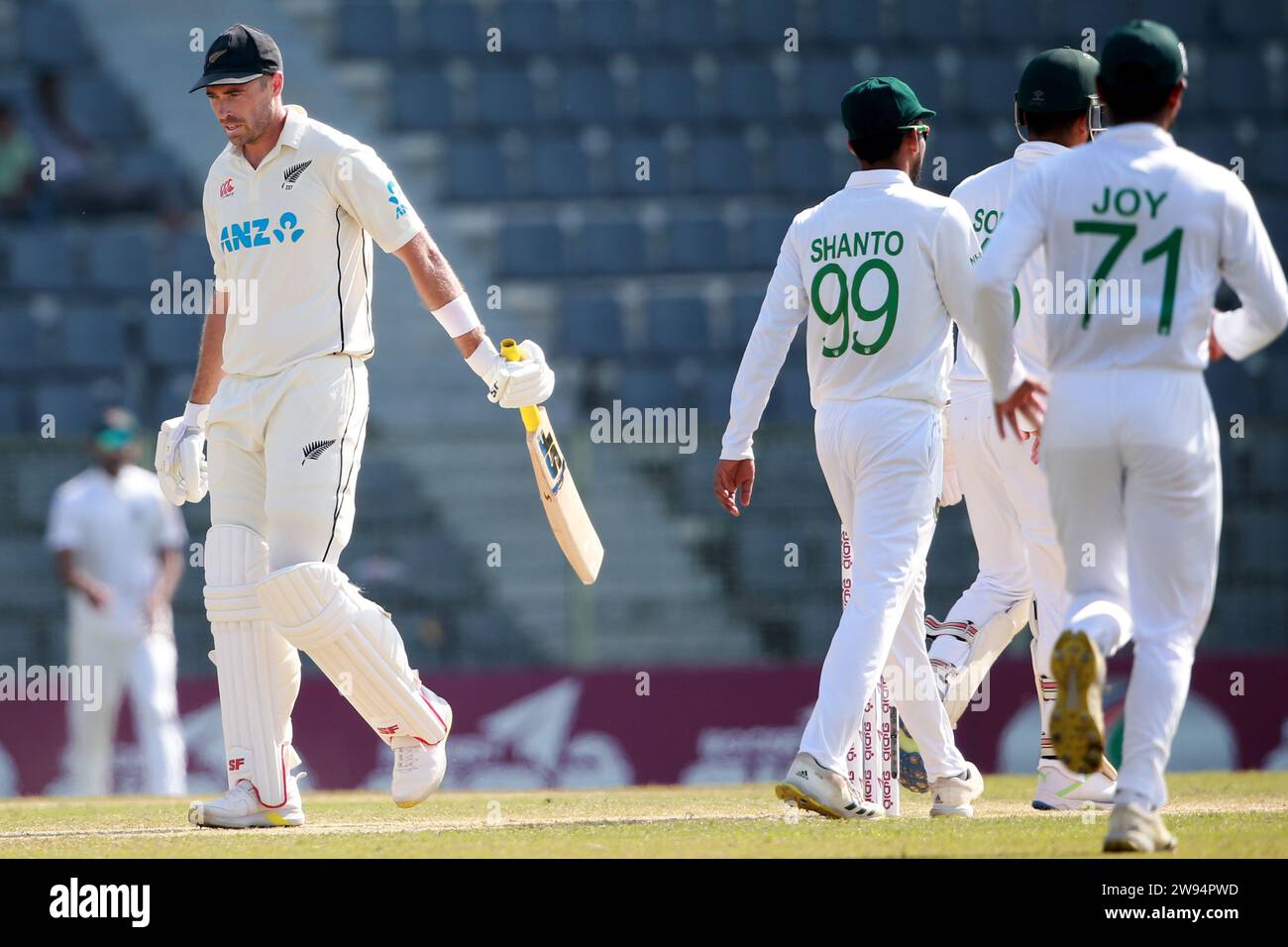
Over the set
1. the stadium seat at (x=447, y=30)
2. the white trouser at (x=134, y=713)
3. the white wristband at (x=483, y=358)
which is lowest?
the white trouser at (x=134, y=713)

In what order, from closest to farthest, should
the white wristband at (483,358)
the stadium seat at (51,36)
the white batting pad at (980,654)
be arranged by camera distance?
the white wristband at (483,358) < the white batting pad at (980,654) < the stadium seat at (51,36)

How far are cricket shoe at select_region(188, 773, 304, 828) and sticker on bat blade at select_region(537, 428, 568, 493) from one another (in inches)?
44.9

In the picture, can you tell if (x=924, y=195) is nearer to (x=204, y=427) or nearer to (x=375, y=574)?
(x=204, y=427)

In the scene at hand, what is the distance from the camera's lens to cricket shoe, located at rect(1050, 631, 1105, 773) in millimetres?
4008

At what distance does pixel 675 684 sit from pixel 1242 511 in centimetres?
330

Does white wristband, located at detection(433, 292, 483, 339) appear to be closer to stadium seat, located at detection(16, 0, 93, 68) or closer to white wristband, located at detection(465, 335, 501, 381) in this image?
white wristband, located at detection(465, 335, 501, 381)

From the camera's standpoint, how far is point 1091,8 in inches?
569

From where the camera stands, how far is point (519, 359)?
17.8 feet

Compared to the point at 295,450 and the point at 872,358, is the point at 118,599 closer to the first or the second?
the point at 295,450

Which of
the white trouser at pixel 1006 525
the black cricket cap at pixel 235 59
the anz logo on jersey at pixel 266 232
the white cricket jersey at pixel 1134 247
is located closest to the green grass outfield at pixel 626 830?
the white trouser at pixel 1006 525

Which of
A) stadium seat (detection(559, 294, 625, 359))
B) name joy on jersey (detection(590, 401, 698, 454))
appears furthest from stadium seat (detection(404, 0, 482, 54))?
name joy on jersey (detection(590, 401, 698, 454))

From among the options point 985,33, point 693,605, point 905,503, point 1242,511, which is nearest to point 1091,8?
point 985,33

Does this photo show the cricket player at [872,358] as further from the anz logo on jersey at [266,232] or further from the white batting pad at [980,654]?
the anz logo on jersey at [266,232]

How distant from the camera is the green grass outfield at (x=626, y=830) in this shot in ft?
14.3
